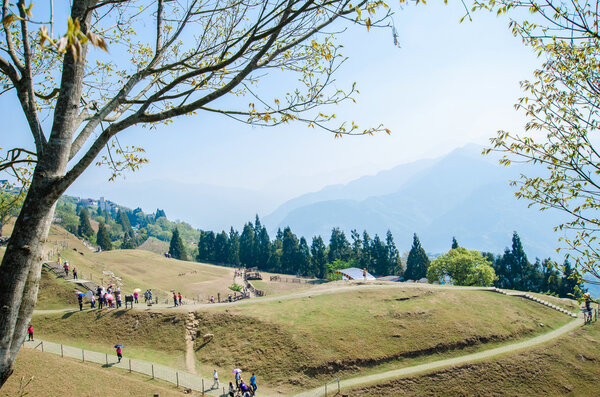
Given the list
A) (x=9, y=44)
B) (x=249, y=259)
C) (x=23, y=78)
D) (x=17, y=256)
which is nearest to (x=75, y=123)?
(x=23, y=78)

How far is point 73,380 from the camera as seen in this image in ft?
67.8

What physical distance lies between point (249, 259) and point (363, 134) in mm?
103317

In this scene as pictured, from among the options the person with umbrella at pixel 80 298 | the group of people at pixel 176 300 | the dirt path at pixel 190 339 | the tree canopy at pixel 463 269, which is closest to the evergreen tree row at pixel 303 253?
the tree canopy at pixel 463 269

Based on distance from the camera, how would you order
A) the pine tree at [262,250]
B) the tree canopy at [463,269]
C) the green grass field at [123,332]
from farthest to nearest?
the pine tree at [262,250], the tree canopy at [463,269], the green grass field at [123,332]

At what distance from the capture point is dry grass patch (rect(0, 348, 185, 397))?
762 inches

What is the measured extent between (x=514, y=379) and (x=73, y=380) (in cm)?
3117

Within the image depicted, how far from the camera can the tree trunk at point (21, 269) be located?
15.4ft

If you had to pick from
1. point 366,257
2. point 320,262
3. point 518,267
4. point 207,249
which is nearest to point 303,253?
point 320,262

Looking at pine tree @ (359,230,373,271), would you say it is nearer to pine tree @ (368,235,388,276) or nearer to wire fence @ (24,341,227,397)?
pine tree @ (368,235,388,276)

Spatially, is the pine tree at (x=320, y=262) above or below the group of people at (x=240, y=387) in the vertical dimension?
above

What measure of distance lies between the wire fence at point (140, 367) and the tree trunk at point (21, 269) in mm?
20826

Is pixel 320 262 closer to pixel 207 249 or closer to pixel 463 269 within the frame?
pixel 463 269

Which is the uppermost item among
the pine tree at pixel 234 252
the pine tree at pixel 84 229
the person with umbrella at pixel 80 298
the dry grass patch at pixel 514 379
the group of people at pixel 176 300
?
the pine tree at pixel 84 229

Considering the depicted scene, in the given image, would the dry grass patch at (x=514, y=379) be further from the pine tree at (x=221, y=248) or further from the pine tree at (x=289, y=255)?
the pine tree at (x=221, y=248)
